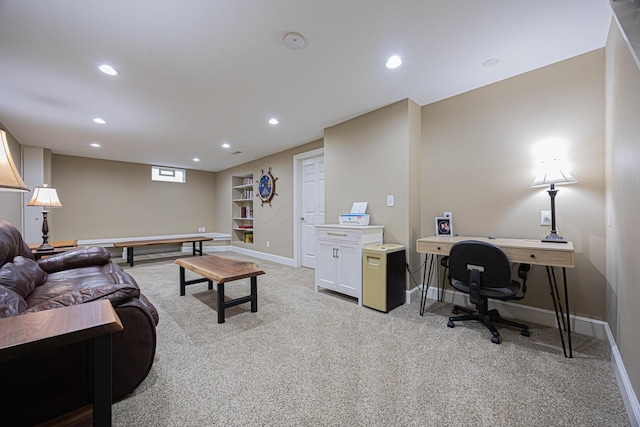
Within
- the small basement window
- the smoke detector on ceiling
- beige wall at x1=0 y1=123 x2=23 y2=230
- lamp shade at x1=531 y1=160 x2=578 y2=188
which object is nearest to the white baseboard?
lamp shade at x1=531 y1=160 x2=578 y2=188

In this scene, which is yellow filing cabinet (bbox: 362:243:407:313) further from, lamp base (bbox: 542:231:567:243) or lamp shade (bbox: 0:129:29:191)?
lamp shade (bbox: 0:129:29:191)

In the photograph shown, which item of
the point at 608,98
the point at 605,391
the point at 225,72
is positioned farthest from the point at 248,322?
the point at 608,98

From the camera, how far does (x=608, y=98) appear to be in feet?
6.51

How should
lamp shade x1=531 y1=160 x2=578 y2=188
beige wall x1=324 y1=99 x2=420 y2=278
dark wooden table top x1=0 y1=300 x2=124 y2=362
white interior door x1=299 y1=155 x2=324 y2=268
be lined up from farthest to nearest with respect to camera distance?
white interior door x1=299 y1=155 x2=324 y2=268, beige wall x1=324 y1=99 x2=420 y2=278, lamp shade x1=531 y1=160 x2=578 y2=188, dark wooden table top x1=0 y1=300 x2=124 y2=362

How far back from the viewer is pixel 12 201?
12.9ft

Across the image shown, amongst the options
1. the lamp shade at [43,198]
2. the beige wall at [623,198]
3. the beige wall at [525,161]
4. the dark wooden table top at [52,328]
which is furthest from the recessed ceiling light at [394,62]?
the lamp shade at [43,198]

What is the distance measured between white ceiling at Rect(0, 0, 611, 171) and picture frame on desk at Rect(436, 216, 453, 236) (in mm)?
1382

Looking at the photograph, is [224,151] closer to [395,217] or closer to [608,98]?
[395,217]

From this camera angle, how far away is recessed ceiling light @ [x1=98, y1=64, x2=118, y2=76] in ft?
7.25

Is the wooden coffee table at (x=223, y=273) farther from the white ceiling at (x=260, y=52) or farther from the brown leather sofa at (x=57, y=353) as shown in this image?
the white ceiling at (x=260, y=52)

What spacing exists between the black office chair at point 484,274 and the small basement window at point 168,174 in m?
7.00

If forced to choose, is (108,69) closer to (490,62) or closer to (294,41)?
(294,41)

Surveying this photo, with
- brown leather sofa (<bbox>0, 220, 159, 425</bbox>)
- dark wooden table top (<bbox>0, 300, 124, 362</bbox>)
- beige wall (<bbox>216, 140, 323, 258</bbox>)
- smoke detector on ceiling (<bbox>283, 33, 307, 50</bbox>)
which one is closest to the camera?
dark wooden table top (<bbox>0, 300, 124, 362</bbox>)

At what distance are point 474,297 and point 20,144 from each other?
7065 mm
